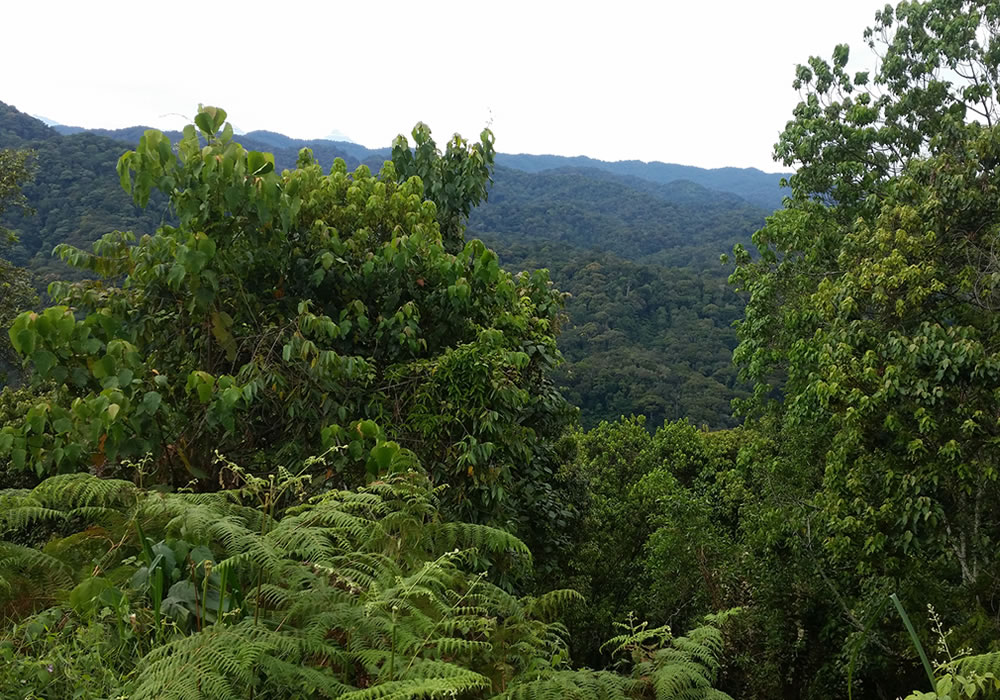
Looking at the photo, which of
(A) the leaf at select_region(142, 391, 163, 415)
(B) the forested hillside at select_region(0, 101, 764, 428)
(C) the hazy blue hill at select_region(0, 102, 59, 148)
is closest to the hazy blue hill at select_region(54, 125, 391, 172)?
(C) the hazy blue hill at select_region(0, 102, 59, 148)

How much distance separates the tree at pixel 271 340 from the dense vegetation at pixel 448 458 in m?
0.02

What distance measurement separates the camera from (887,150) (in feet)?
40.0

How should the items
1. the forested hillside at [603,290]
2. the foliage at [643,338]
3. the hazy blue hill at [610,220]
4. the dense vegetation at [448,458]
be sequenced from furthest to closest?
the hazy blue hill at [610,220] → the foliage at [643,338] → the forested hillside at [603,290] → the dense vegetation at [448,458]

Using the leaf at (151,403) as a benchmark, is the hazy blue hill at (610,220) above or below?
above

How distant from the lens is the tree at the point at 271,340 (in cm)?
342

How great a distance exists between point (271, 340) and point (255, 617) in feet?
7.96

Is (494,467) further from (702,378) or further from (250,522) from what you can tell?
(702,378)

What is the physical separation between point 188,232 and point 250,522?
204 cm

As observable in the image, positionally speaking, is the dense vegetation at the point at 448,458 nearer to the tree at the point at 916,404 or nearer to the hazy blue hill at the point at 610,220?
the tree at the point at 916,404

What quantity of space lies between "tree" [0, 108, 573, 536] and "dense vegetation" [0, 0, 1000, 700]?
0.02 metres

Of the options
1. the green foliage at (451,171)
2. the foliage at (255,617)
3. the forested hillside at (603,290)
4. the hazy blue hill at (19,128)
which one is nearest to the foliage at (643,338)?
the forested hillside at (603,290)

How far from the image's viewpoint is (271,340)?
4137 millimetres

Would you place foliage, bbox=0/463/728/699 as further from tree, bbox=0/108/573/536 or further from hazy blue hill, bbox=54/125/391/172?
hazy blue hill, bbox=54/125/391/172

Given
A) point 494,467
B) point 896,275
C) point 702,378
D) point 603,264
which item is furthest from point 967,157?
point 603,264
